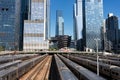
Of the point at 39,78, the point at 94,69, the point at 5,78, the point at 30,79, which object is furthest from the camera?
the point at 94,69

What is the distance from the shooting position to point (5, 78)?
32062 millimetres

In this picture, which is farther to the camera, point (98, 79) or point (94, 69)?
point (94, 69)

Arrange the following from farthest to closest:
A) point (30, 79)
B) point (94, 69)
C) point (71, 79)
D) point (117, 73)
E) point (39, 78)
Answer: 1. point (94, 69)
2. point (39, 78)
3. point (30, 79)
4. point (117, 73)
5. point (71, 79)

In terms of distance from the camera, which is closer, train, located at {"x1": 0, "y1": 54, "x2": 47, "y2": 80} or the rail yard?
train, located at {"x1": 0, "y1": 54, "x2": 47, "y2": 80}

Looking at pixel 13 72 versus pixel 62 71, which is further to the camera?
pixel 13 72

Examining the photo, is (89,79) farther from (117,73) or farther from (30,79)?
(30,79)

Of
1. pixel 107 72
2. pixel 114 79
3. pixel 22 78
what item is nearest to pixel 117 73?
pixel 114 79

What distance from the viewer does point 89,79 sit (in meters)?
27.8

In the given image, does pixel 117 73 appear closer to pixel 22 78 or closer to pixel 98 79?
pixel 98 79

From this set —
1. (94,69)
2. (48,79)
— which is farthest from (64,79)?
(94,69)

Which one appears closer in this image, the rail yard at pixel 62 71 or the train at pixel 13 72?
the train at pixel 13 72

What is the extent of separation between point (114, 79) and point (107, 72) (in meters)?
4.51

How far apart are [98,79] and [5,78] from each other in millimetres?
13387

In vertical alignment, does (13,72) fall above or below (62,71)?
below
